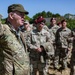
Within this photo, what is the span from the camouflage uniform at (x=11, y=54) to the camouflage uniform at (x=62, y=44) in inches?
280

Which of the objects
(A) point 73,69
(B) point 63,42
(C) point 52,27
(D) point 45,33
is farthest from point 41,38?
(C) point 52,27

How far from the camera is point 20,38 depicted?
485cm

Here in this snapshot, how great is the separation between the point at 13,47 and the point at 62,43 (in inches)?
301

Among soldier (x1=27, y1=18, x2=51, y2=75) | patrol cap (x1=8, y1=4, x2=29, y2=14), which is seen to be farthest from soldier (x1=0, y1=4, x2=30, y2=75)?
soldier (x1=27, y1=18, x2=51, y2=75)

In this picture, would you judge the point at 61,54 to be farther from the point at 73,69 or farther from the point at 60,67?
the point at 73,69

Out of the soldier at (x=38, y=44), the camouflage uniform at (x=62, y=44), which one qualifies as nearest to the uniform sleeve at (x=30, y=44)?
the soldier at (x=38, y=44)

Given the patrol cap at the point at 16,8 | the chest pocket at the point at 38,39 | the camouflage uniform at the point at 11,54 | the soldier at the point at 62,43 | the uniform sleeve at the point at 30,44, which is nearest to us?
the camouflage uniform at the point at 11,54

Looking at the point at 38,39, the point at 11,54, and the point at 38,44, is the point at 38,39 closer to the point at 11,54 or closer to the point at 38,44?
Answer: the point at 38,44

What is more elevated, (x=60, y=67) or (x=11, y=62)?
(x=11, y=62)

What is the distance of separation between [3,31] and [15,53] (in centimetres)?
35

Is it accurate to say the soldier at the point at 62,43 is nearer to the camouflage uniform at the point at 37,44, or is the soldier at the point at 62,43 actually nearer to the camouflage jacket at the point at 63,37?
Result: the camouflage jacket at the point at 63,37

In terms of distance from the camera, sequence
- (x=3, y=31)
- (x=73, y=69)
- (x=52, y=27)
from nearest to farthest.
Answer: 1. (x=3, y=31)
2. (x=73, y=69)
3. (x=52, y=27)

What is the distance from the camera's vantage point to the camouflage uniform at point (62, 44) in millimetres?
12002

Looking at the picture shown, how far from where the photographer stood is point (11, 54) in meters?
4.65
